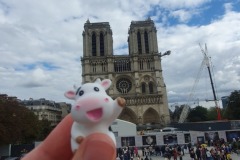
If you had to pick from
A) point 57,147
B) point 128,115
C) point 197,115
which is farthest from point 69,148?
point 197,115

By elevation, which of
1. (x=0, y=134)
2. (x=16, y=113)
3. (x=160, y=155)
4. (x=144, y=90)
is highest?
(x=144, y=90)

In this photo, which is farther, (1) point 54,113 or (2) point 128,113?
(1) point 54,113

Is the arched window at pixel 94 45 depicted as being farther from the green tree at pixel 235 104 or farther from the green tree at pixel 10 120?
the green tree at pixel 10 120

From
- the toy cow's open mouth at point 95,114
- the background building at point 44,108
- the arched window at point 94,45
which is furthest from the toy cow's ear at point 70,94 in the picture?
the background building at point 44,108

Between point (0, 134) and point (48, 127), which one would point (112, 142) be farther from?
point (48, 127)

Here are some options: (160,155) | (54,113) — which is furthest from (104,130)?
(54,113)

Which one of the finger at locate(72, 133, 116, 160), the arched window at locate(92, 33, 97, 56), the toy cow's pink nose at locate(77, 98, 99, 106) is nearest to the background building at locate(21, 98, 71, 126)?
the arched window at locate(92, 33, 97, 56)
